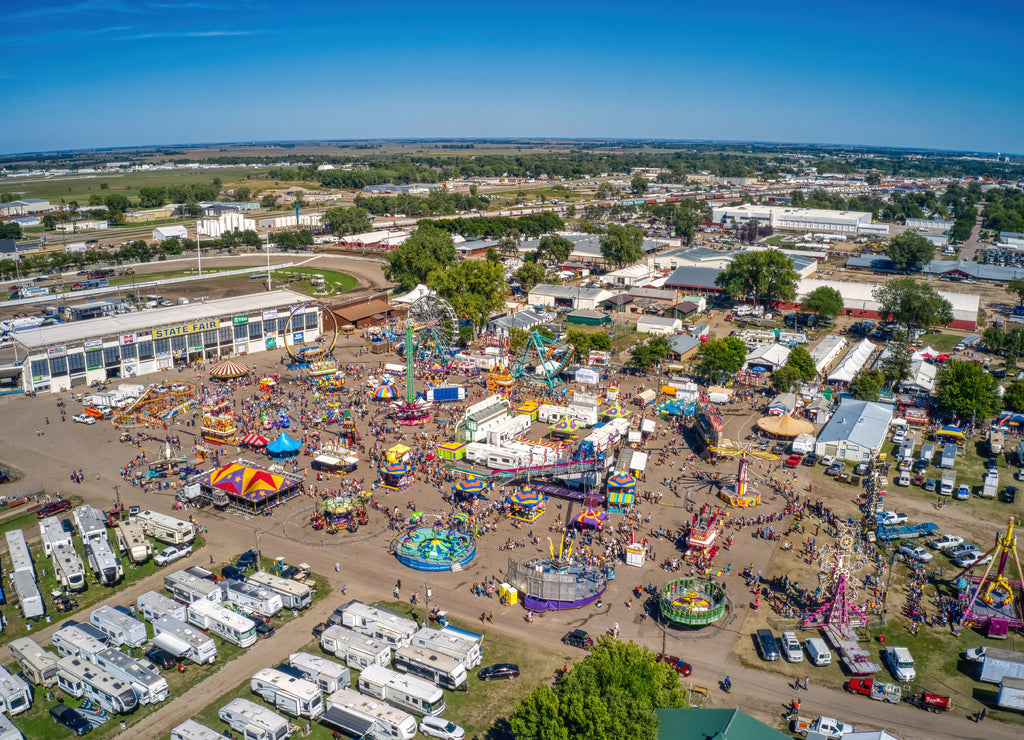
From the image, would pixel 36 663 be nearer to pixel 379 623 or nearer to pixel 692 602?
pixel 379 623

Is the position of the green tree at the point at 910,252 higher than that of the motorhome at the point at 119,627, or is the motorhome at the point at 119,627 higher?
the green tree at the point at 910,252

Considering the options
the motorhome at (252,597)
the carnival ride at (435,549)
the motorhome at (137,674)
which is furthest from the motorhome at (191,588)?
the carnival ride at (435,549)

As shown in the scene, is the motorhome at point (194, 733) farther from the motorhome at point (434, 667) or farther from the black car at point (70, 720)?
the motorhome at point (434, 667)

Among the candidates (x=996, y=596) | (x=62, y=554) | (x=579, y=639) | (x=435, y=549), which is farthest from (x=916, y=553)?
(x=62, y=554)

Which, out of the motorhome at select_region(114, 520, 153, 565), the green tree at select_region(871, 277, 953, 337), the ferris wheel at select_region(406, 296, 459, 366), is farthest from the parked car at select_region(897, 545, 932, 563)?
the green tree at select_region(871, 277, 953, 337)

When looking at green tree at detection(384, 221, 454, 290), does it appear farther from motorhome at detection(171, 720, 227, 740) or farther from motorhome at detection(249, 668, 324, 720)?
motorhome at detection(171, 720, 227, 740)

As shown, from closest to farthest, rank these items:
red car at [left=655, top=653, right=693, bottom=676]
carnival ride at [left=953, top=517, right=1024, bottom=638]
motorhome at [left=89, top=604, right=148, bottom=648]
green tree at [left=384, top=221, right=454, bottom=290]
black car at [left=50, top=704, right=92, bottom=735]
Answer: black car at [left=50, top=704, right=92, bottom=735] < red car at [left=655, top=653, right=693, bottom=676] < motorhome at [left=89, top=604, right=148, bottom=648] < carnival ride at [left=953, top=517, right=1024, bottom=638] < green tree at [left=384, top=221, right=454, bottom=290]
